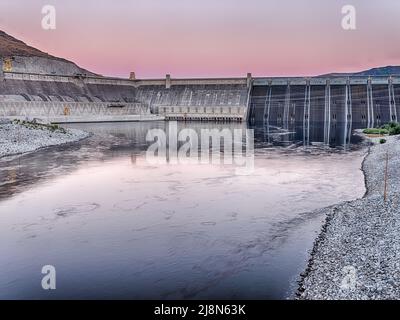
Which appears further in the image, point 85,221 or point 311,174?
point 311,174

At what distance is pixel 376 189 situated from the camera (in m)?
22.2

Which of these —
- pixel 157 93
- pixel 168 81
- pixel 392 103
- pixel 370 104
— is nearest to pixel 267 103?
pixel 370 104

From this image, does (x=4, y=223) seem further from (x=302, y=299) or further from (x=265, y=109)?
(x=265, y=109)

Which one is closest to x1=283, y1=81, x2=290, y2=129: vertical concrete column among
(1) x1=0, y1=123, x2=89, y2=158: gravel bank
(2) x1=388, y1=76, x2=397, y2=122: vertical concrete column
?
(2) x1=388, y1=76, x2=397, y2=122: vertical concrete column

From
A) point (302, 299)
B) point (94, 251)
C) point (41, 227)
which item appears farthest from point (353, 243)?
point (41, 227)

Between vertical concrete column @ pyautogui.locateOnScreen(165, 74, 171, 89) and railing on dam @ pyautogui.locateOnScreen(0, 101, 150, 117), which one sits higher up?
vertical concrete column @ pyautogui.locateOnScreen(165, 74, 171, 89)

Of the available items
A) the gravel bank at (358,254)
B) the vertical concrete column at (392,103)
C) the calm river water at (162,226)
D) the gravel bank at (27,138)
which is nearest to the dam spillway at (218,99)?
the vertical concrete column at (392,103)

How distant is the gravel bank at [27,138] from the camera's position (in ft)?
129

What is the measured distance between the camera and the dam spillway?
74.4 meters

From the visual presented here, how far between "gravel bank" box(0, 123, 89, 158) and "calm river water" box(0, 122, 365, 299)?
22.6ft

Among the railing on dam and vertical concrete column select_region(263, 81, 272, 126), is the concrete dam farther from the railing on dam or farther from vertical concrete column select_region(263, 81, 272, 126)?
vertical concrete column select_region(263, 81, 272, 126)

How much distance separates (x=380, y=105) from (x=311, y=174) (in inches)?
2138

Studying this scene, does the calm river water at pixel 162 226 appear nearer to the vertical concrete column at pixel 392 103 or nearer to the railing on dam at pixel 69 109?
the railing on dam at pixel 69 109

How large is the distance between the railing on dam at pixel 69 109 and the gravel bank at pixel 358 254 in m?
57.3
